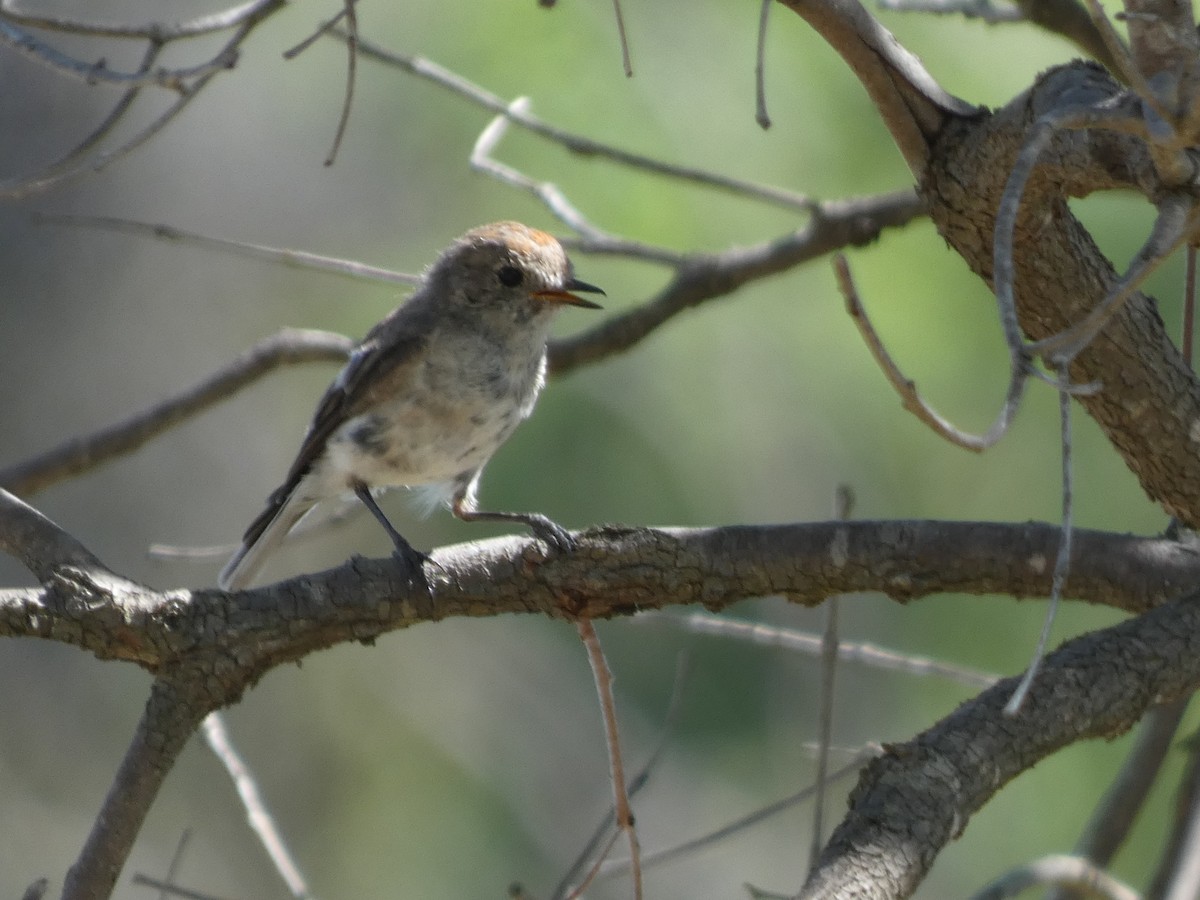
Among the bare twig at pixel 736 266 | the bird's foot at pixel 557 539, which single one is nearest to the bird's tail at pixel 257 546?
the bare twig at pixel 736 266

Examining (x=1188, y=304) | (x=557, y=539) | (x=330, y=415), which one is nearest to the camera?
(x=557, y=539)

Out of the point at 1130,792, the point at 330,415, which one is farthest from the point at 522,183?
the point at 1130,792

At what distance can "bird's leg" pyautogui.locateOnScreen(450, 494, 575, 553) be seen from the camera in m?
2.46

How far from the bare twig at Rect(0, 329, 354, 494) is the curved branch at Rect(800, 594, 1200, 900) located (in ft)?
7.06

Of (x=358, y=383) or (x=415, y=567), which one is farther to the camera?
(x=358, y=383)

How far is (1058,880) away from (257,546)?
2.21 metres

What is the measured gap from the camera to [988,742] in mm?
2270

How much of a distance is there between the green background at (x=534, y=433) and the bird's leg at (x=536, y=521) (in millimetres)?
1372

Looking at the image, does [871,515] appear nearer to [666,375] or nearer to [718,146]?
[666,375]

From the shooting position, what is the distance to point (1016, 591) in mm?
2629

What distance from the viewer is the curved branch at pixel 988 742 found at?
204cm

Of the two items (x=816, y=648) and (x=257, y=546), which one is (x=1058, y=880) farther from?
(x=257, y=546)

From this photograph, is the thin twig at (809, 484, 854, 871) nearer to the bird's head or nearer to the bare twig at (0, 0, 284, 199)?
the bird's head

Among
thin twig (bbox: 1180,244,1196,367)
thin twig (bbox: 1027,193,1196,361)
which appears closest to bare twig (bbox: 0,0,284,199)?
thin twig (bbox: 1027,193,1196,361)
